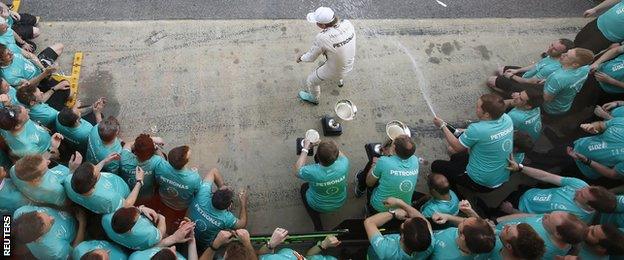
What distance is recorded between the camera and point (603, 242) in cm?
428

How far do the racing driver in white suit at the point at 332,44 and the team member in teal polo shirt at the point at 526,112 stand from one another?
6.96ft

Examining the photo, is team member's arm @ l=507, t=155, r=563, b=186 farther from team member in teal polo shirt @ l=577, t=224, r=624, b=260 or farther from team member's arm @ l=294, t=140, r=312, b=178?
team member's arm @ l=294, t=140, r=312, b=178

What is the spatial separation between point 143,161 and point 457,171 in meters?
3.62

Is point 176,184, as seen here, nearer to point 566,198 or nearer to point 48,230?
point 48,230

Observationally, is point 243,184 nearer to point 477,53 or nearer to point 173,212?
point 173,212

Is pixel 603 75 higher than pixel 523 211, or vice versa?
pixel 603 75

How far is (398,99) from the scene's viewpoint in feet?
23.7

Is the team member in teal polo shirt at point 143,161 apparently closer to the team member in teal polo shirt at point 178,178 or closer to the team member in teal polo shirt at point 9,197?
the team member in teal polo shirt at point 178,178

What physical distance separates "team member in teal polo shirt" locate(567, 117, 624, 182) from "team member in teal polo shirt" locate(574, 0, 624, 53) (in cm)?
179

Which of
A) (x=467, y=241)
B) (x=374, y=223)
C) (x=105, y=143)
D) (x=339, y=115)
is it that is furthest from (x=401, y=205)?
(x=105, y=143)

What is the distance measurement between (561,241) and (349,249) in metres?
1.99

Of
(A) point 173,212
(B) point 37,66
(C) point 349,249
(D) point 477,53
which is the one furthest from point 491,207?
(B) point 37,66

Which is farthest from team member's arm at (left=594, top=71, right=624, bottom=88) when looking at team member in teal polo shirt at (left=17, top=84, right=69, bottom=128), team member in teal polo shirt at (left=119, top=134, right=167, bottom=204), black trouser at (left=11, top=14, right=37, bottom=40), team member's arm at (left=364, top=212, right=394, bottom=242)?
black trouser at (left=11, top=14, right=37, bottom=40)

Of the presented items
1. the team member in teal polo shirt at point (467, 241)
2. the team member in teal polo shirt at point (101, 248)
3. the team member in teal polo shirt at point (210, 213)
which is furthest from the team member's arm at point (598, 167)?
the team member in teal polo shirt at point (101, 248)
